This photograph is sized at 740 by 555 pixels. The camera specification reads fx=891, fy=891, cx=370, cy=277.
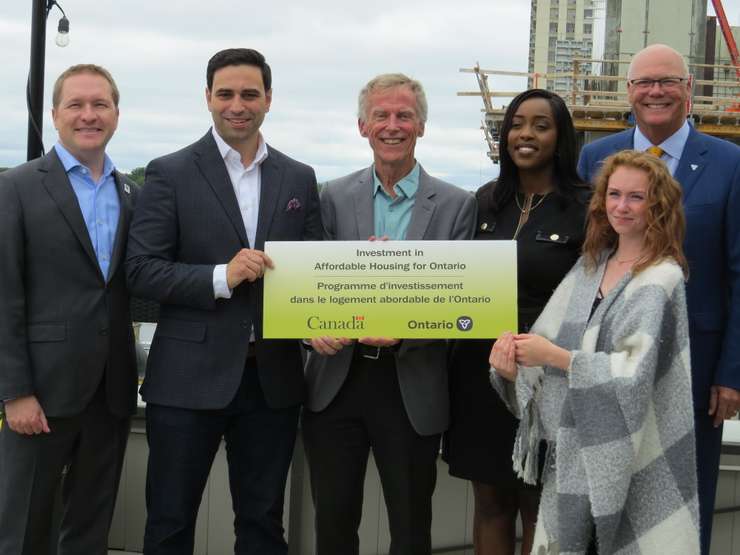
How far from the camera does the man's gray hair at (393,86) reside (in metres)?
3.63

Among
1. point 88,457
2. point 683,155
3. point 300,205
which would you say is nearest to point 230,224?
point 300,205

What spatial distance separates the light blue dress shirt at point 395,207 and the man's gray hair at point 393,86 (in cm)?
26

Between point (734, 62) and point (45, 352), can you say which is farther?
point (734, 62)

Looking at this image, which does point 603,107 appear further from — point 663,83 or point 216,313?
point 216,313

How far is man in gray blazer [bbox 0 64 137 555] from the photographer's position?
3.41m

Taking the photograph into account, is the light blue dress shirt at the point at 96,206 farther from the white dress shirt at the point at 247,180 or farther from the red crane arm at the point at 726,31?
the red crane arm at the point at 726,31

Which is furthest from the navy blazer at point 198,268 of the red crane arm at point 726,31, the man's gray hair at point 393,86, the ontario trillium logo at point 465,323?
the red crane arm at point 726,31

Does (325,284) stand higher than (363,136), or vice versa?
(363,136)

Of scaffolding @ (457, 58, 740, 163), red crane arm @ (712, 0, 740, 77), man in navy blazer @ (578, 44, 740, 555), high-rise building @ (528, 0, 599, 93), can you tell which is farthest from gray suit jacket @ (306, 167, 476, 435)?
high-rise building @ (528, 0, 599, 93)

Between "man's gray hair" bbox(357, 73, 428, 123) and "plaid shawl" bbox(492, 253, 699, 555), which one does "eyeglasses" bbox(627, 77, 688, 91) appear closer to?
"man's gray hair" bbox(357, 73, 428, 123)

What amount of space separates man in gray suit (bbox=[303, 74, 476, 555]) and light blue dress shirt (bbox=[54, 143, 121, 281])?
919mm

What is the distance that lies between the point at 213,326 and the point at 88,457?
0.78 meters

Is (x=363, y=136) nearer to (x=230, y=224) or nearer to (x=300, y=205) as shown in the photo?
(x=300, y=205)

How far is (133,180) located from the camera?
4020mm
